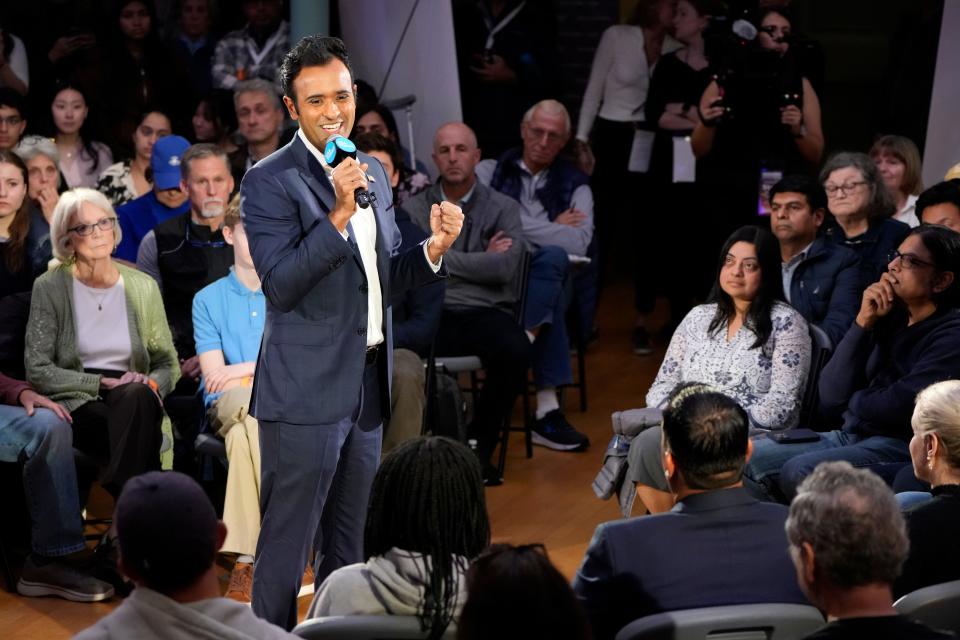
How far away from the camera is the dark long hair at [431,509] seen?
234cm

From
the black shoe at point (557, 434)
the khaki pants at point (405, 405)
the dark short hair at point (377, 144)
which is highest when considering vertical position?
the dark short hair at point (377, 144)

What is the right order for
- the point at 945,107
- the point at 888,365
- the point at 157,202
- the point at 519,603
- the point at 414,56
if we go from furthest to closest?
the point at 414,56, the point at 945,107, the point at 157,202, the point at 888,365, the point at 519,603

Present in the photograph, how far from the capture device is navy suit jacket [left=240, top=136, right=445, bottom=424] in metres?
2.80

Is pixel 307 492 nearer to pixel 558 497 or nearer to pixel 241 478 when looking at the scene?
pixel 241 478

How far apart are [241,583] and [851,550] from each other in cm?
232

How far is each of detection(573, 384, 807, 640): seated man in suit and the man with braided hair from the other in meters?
0.22

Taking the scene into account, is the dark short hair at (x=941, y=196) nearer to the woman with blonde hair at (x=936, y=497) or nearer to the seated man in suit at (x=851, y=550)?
the woman with blonde hair at (x=936, y=497)

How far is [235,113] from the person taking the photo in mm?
6344

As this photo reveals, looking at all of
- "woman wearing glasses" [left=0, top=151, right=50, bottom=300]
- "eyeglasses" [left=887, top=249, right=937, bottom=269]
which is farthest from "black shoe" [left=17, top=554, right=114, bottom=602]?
"eyeglasses" [left=887, top=249, right=937, bottom=269]

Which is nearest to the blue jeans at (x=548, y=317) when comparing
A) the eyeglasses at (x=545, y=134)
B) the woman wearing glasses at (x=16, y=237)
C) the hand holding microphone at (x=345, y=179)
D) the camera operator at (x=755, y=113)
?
the eyeglasses at (x=545, y=134)

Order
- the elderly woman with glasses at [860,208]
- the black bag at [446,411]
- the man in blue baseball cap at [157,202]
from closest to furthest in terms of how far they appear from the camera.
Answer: the elderly woman with glasses at [860,208]
the black bag at [446,411]
the man in blue baseball cap at [157,202]

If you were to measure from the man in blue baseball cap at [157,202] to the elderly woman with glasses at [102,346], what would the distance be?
983 mm

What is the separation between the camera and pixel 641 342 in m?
6.66

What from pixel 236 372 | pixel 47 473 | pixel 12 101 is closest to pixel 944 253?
pixel 236 372
